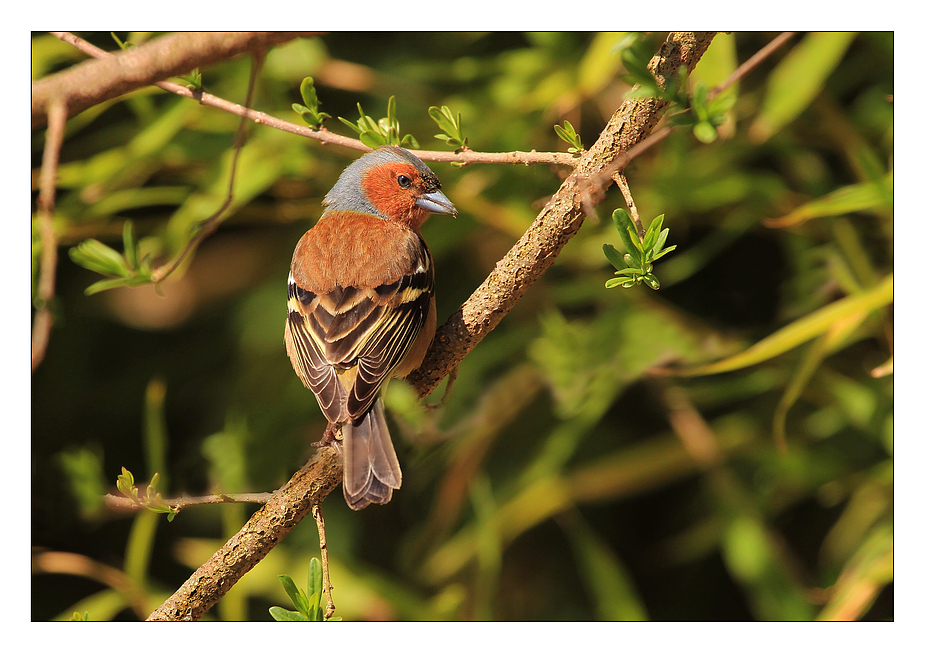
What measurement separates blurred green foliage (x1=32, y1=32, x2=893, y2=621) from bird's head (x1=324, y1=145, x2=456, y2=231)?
44 cm

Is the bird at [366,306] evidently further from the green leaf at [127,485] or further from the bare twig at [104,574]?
the bare twig at [104,574]

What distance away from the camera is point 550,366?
3.08m

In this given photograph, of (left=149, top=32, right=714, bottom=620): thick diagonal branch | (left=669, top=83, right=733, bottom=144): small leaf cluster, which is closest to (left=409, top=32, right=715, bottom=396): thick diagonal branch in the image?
(left=149, top=32, right=714, bottom=620): thick diagonal branch

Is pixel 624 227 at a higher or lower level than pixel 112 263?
lower

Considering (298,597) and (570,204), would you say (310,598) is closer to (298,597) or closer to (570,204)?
(298,597)

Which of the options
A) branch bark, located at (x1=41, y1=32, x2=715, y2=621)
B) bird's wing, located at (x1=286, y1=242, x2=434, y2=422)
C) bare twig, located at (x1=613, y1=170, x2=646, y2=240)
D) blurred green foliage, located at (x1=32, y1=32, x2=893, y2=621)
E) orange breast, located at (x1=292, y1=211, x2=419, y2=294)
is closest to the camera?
bare twig, located at (x1=613, y1=170, x2=646, y2=240)

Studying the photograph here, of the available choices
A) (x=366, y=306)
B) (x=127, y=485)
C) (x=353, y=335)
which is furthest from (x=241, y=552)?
(x=366, y=306)

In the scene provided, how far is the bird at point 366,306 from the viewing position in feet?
6.24

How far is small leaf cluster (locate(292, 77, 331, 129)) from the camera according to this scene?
1.81 metres

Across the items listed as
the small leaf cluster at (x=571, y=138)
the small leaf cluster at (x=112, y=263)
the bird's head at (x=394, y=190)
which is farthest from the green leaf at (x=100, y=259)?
the small leaf cluster at (x=571, y=138)

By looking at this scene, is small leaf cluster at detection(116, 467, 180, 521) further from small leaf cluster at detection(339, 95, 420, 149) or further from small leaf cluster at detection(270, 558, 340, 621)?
small leaf cluster at detection(339, 95, 420, 149)

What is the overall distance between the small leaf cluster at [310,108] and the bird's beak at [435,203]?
738 millimetres

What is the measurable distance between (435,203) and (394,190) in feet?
0.59

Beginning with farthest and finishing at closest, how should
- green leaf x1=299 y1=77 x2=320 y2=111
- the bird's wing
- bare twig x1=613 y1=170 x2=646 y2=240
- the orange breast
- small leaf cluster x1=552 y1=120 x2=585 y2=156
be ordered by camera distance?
the orange breast
the bird's wing
green leaf x1=299 y1=77 x2=320 y2=111
small leaf cluster x1=552 y1=120 x2=585 y2=156
bare twig x1=613 y1=170 x2=646 y2=240
